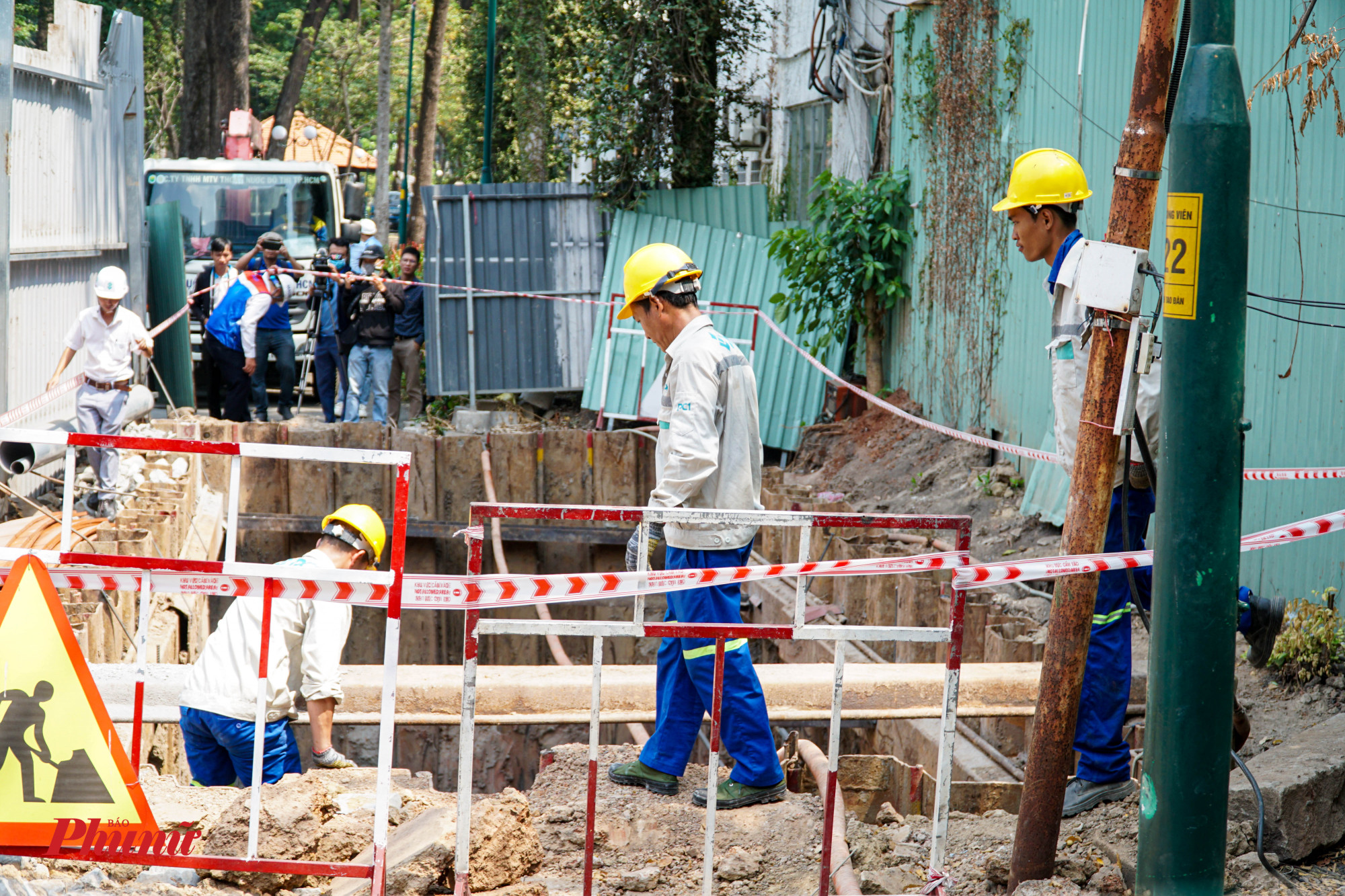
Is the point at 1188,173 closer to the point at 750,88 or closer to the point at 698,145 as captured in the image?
the point at 698,145

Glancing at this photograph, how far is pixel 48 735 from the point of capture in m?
3.17

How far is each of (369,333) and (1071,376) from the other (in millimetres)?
10405

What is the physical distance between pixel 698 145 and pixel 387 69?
11.2 m

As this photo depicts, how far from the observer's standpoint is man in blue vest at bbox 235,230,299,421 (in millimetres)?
13375

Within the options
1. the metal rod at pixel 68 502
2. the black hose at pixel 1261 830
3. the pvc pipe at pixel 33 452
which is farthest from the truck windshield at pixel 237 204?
the black hose at pixel 1261 830

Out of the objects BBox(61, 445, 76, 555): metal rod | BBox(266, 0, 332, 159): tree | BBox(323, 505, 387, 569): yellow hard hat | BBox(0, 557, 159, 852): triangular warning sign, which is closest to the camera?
BBox(0, 557, 159, 852): triangular warning sign

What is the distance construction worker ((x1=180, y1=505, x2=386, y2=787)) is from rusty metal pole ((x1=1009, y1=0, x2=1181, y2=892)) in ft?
8.05

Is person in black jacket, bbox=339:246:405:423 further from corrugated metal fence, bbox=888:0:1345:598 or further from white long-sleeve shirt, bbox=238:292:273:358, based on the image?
corrugated metal fence, bbox=888:0:1345:598

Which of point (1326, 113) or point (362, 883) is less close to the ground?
point (1326, 113)

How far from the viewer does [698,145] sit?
1527 centimetres

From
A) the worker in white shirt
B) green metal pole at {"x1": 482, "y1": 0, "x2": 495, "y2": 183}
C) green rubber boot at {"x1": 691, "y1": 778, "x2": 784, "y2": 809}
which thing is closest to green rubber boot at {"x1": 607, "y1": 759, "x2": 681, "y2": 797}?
green rubber boot at {"x1": 691, "y1": 778, "x2": 784, "y2": 809}

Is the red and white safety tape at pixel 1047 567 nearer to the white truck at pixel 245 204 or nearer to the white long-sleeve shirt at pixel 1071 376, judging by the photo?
the white long-sleeve shirt at pixel 1071 376

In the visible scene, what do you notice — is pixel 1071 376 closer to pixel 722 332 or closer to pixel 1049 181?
pixel 1049 181

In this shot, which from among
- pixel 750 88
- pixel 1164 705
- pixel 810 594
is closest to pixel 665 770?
pixel 1164 705
